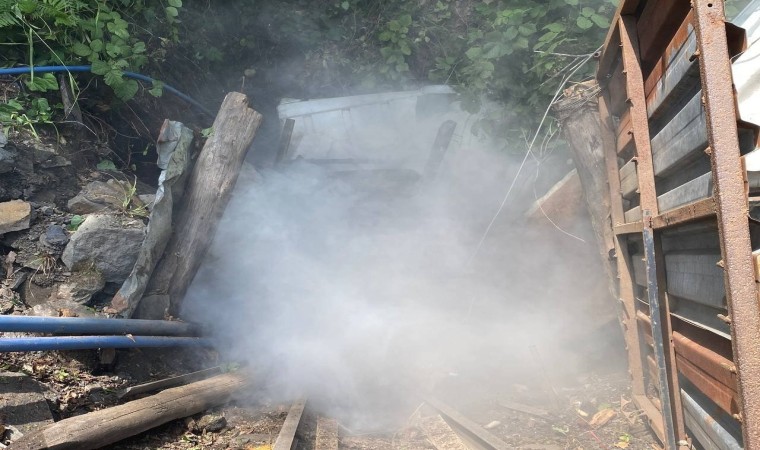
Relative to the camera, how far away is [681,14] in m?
2.59

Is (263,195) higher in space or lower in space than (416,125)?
lower

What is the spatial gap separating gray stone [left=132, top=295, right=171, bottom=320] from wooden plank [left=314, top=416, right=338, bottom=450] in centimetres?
156

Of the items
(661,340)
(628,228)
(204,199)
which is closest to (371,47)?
(204,199)

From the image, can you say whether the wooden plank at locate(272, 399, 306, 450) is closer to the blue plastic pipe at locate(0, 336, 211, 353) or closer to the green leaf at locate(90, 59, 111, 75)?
the blue plastic pipe at locate(0, 336, 211, 353)

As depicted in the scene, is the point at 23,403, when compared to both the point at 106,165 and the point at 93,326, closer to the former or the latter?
the point at 93,326

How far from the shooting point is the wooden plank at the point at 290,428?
3268mm

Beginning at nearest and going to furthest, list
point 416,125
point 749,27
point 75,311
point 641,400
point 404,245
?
point 749,27 < point 641,400 < point 75,311 < point 404,245 < point 416,125

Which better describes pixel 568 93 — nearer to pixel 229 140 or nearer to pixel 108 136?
pixel 229 140

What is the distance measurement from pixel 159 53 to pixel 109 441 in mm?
4155

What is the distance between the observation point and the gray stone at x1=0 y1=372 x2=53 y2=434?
281cm

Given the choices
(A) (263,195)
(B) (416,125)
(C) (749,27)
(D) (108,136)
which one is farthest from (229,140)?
(C) (749,27)

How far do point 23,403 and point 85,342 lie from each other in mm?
459

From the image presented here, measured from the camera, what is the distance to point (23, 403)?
9.52 ft

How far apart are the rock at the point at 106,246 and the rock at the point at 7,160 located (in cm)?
72
